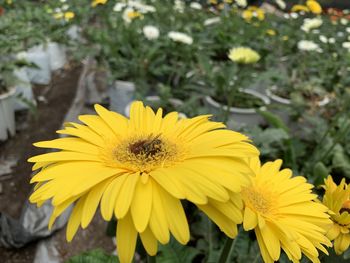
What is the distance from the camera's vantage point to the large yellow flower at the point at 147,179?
1.64 ft

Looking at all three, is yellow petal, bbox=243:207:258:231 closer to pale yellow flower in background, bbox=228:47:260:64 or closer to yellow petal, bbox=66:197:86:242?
yellow petal, bbox=66:197:86:242

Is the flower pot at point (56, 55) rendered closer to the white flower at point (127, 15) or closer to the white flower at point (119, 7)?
the white flower at point (119, 7)

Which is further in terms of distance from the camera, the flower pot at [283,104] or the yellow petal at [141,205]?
the flower pot at [283,104]

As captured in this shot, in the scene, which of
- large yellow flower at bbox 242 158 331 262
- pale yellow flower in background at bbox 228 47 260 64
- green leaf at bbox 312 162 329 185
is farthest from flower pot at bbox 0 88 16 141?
large yellow flower at bbox 242 158 331 262

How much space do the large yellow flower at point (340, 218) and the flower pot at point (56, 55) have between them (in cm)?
398

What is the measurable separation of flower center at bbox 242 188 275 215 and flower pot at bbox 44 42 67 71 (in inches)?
154

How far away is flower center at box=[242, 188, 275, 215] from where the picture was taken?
25.2 inches

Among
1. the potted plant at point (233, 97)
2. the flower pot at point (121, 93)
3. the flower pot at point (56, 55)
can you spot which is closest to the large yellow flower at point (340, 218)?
the potted plant at point (233, 97)

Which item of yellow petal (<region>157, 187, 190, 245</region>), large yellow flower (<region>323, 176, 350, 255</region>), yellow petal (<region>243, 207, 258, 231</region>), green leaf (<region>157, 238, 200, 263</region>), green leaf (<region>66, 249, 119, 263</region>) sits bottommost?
green leaf (<region>157, 238, 200, 263</region>)

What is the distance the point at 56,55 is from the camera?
14.3ft

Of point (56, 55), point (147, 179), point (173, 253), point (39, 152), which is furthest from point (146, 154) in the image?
point (56, 55)

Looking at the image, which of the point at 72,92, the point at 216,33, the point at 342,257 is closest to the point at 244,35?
the point at 216,33

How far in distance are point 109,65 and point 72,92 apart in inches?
35.3

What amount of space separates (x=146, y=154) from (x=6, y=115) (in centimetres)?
241
